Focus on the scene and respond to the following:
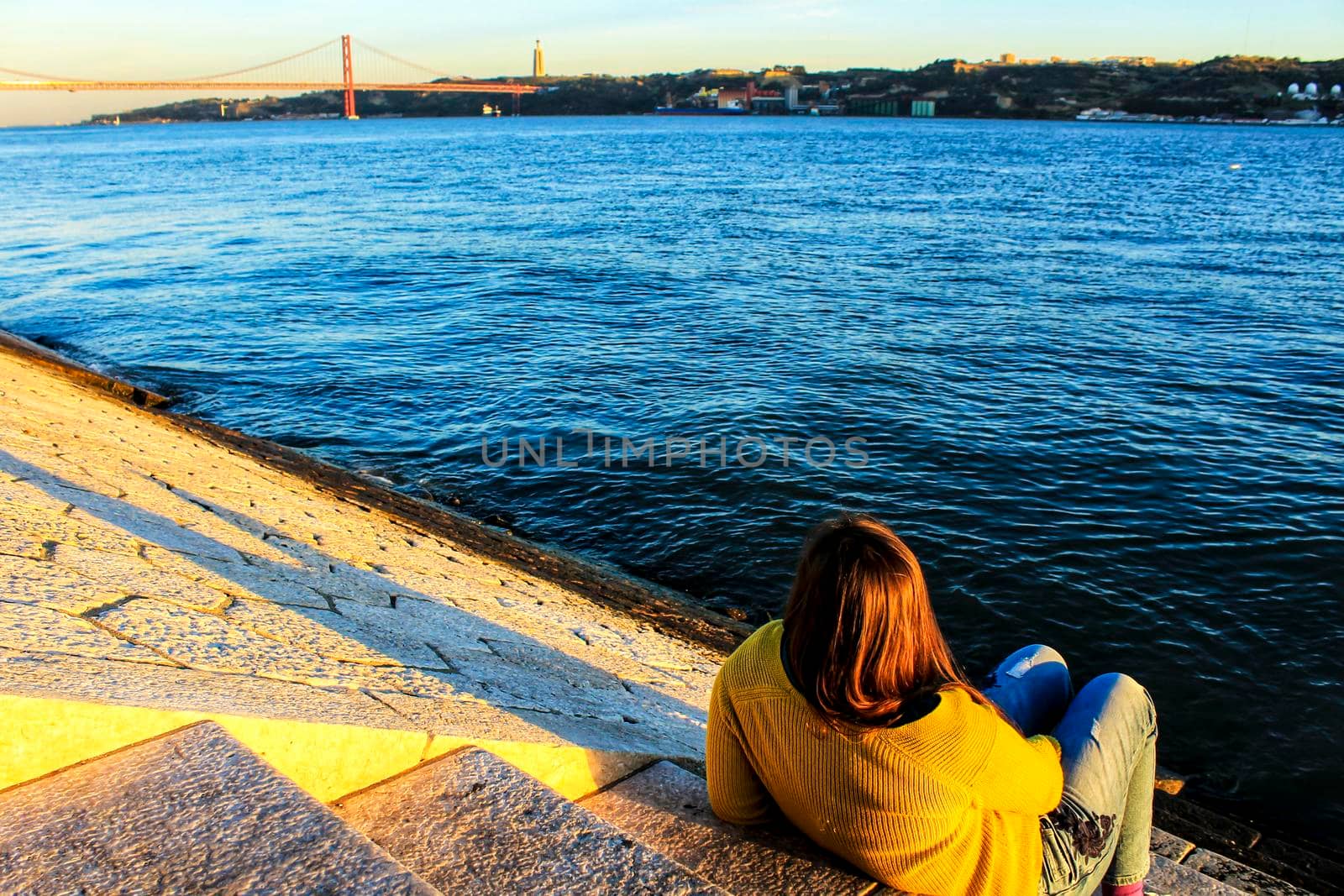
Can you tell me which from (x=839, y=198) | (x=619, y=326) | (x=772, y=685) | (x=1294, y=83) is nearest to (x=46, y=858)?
(x=772, y=685)

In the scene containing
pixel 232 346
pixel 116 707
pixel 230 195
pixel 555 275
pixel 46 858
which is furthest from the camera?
pixel 230 195

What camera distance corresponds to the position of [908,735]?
2.14 metres

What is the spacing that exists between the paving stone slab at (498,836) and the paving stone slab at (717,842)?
0.30 m

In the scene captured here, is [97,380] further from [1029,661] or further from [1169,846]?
[1169,846]

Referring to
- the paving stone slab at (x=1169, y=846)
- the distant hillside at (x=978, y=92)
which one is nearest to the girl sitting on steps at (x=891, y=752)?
the paving stone slab at (x=1169, y=846)

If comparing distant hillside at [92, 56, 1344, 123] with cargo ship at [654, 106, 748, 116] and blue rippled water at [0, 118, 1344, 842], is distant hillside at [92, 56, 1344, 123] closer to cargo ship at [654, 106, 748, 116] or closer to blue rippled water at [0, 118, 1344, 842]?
cargo ship at [654, 106, 748, 116]

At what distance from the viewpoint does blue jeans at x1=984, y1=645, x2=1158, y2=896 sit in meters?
2.42

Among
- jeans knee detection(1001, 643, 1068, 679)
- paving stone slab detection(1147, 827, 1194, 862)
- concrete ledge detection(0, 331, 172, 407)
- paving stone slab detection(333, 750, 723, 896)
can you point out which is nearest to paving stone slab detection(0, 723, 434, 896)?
paving stone slab detection(333, 750, 723, 896)

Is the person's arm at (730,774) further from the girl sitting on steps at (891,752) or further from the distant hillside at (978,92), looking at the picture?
the distant hillside at (978,92)

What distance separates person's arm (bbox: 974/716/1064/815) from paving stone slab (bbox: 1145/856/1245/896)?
1.31 metres

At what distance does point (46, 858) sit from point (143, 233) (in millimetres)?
28949

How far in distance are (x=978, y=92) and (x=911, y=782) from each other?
150013 millimetres

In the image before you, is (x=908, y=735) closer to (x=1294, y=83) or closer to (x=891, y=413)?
(x=891, y=413)

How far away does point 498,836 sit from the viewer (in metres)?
2.33
